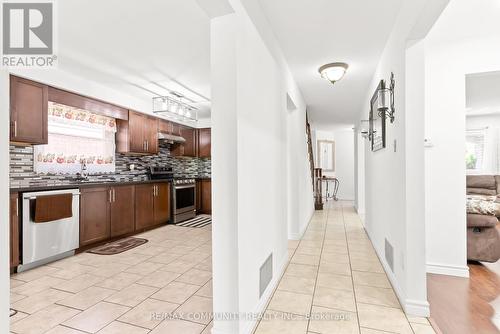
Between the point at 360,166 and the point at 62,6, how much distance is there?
620cm

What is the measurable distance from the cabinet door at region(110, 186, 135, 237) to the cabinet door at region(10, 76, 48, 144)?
1236 millimetres

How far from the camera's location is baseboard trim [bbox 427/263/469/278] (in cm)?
264

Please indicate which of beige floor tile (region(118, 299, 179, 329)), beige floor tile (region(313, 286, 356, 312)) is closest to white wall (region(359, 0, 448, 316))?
beige floor tile (region(313, 286, 356, 312))

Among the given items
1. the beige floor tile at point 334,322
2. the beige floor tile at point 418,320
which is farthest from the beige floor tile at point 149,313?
the beige floor tile at point 418,320

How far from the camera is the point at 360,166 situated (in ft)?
21.0

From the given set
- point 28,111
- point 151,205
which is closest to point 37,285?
point 28,111

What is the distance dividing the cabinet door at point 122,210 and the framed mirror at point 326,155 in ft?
22.1

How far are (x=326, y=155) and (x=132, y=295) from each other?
8.15 meters

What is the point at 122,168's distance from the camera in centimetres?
481

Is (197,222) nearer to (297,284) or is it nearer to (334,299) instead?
(297,284)

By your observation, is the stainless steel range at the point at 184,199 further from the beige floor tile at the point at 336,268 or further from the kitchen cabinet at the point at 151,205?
the beige floor tile at the point at 336,268

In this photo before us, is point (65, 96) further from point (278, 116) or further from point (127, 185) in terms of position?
point (278, 116)

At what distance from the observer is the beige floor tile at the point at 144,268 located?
2826 mm

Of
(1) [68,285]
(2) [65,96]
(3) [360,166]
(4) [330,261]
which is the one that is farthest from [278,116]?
(3) [360,166]
